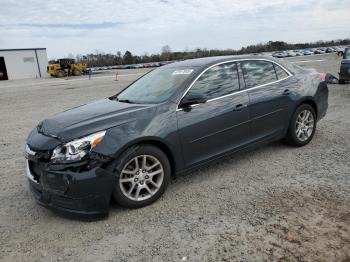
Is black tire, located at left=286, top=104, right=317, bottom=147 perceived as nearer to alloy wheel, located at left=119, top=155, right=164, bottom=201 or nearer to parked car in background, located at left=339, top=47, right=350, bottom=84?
alloy wheel, located at left=119, top=155, right=164, bottom=201

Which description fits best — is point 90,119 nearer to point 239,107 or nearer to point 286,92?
point 239,107

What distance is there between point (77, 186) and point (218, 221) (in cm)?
149

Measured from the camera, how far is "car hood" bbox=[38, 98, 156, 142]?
3.75 meters

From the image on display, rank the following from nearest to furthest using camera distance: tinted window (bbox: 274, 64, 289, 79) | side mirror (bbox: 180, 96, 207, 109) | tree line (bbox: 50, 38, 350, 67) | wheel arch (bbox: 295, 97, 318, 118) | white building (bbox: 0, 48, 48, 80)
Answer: side mirror (bbox: 180, 96, 207, 109)
tinted window (bbox: 274, 64, 289, 79)
wheel arch (bbox: 295, 97, 318, 118)
white building (bbox: 0, 48, 48, 80)
tree line (bbox: 50, 38, 350, 67)

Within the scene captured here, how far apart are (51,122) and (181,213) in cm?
194

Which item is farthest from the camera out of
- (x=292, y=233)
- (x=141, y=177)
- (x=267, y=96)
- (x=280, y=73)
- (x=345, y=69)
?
(x=345, y=69)

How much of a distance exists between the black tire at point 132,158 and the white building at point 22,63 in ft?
148

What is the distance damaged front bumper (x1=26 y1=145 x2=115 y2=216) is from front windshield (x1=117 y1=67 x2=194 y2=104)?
1289mm

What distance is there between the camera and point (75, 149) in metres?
3.59

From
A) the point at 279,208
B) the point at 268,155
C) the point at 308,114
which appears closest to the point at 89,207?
the point at 279,208

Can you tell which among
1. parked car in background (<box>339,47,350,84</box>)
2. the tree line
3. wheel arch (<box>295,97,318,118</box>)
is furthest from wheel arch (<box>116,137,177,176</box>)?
the tree line

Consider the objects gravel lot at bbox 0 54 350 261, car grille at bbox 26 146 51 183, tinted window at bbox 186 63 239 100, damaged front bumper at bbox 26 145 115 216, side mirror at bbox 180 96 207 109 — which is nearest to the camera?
gravel lot at bbox 0 54 350 261

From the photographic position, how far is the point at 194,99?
4.30 m

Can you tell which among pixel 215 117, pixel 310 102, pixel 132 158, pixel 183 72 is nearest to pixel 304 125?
pixel 310 102
